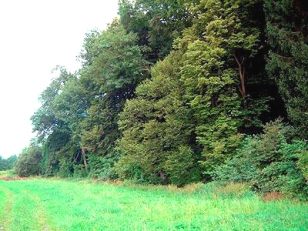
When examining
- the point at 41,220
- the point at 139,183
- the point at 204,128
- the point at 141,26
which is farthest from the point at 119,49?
the point at 41,220

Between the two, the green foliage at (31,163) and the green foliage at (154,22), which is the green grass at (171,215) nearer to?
the green foliage at (154,22)

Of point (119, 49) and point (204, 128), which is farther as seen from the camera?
point (119, 49)

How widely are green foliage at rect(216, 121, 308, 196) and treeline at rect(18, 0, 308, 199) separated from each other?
0.05 meters

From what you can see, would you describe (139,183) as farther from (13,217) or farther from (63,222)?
(63,222)

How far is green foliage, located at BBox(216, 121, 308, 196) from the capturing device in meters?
14.9

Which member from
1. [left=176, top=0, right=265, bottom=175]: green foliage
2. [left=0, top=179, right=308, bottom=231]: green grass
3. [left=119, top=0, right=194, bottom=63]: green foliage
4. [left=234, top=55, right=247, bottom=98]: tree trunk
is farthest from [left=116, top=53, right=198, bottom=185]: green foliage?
[left=0, top=179, right=308, bottom=231]: green grass

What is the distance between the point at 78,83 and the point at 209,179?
94.3 feet

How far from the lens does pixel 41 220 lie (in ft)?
50.4

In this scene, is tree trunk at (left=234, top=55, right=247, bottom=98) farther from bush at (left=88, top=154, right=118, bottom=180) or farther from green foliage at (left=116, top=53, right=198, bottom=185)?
bush at (left=88, top=154, right=118, bottom=180)

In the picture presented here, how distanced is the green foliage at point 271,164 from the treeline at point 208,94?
5cm

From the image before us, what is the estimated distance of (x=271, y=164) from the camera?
1697cm

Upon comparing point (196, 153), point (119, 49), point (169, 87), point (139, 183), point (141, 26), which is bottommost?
point (139, 183)

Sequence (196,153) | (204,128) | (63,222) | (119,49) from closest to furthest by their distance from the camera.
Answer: (63,222)
(204,128)
(196,153)
(119,49)

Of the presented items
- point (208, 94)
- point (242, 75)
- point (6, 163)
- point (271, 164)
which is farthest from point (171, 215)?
point (6, 163)
